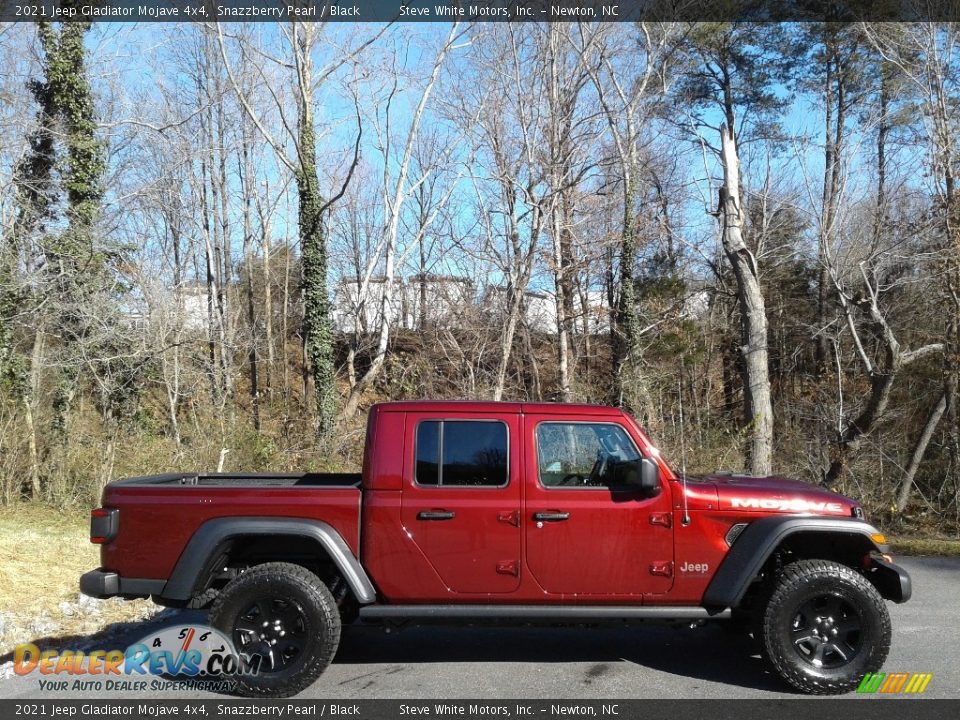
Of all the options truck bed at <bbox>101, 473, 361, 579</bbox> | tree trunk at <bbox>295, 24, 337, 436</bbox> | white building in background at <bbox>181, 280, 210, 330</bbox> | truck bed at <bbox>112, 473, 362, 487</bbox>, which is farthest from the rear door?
white building in background at <bbox>181, 280, 210, 330</bbox>

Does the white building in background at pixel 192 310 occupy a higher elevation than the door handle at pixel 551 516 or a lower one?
higher

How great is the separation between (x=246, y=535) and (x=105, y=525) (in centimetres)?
92

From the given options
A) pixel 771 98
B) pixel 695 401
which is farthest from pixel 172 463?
pixel 771 98

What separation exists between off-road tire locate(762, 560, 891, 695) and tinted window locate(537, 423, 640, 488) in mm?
1216

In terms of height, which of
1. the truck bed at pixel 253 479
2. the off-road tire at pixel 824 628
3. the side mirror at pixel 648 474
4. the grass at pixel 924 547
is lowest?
the grass at pixel 924 547

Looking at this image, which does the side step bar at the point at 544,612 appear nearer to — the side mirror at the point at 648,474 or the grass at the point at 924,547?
the side mirror at the point at 648,474

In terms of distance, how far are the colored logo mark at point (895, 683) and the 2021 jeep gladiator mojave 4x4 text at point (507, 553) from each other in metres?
0.19

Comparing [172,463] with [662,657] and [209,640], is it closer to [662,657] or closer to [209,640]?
[209,640]

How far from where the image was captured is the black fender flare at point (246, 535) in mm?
4859

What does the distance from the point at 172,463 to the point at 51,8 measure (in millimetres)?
11524

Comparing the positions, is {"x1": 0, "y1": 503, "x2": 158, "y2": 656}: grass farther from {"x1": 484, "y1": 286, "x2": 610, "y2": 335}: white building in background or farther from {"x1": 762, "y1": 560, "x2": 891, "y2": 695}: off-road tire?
{"x1": 484, "y1": 286, "x2": 610, "y2": 335}: white building in background

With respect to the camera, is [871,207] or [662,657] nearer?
[662,657]

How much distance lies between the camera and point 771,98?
2548 centimetres

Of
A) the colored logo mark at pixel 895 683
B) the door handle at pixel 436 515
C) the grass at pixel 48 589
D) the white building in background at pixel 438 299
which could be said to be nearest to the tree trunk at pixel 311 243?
the white building in background at pixel 438 299
